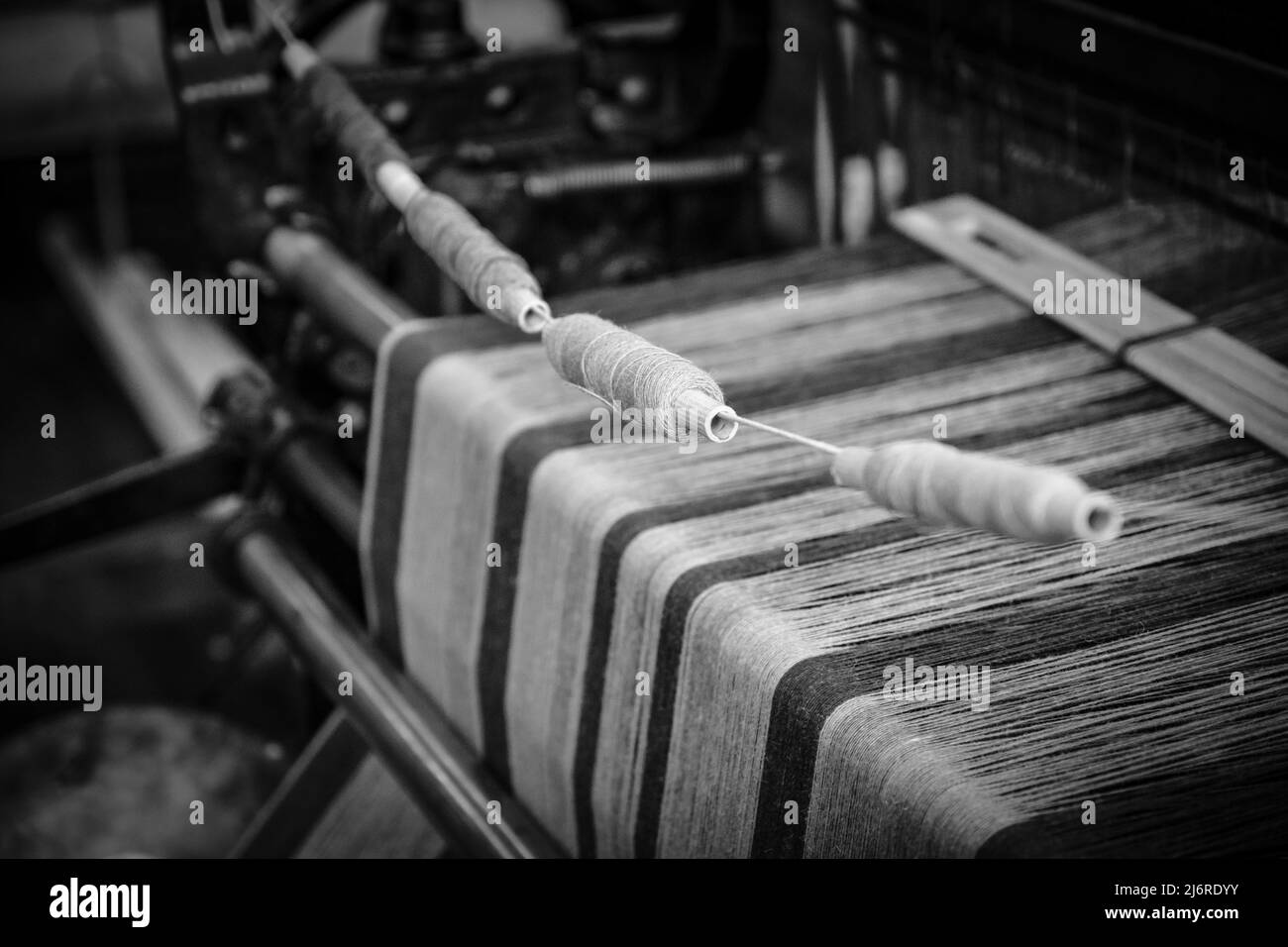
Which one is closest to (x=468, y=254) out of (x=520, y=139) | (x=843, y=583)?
(x=843, y=583)

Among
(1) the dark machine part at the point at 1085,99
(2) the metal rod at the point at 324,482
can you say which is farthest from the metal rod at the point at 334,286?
(1) the dark machine part at the point at 1085,99

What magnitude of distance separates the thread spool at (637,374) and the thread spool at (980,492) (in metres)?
0.08

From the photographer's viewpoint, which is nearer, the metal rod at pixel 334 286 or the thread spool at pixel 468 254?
the thread spool at pixel 468 254

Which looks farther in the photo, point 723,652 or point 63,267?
point 63,267

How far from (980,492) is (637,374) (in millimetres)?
194

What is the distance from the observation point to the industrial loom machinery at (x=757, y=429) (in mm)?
824

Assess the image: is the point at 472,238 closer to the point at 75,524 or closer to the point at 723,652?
the point at 723,652

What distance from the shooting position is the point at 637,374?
812 millimetres

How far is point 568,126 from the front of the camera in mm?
1617

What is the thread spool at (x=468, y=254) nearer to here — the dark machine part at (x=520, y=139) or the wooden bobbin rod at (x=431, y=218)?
the wooden bobbin rod at (x=431, y=218)

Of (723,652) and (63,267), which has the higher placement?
(723,652)

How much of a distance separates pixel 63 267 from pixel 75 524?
5.66ft

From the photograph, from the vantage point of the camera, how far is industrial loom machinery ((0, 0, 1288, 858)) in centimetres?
82
